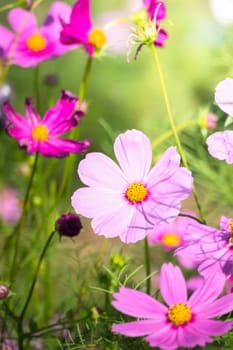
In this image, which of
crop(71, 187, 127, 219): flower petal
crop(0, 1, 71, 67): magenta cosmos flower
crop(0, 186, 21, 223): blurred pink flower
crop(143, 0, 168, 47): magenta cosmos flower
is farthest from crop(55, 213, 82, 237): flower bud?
crop(0, 186, 21, 223): blurred pink flower

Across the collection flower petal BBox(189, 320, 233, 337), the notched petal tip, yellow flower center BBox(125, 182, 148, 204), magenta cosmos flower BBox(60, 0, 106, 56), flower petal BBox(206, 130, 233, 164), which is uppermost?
magenta cosmos flower BBox(60, 0, 106, 56)

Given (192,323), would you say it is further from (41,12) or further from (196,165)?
(41,12)

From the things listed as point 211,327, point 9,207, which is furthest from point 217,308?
point 9,207

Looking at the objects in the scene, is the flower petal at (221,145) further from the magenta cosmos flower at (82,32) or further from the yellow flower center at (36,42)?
the yellow flower center at (36,42)

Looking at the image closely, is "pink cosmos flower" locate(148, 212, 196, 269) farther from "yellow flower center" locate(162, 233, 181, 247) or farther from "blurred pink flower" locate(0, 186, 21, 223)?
"blurred pink flower" locate(0, 186, 21, 223)

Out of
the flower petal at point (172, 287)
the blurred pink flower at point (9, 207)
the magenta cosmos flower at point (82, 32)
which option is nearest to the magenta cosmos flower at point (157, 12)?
the magenta cosmos flower at point (82, 32)

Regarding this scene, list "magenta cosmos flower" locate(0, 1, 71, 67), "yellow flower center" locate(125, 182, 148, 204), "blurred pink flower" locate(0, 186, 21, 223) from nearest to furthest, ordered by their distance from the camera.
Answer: "yellow flower center" locate(125, 182, 148, 204) → "magenta cosmos flower" locate(0, 1, 71, 67) → "blurred pink flower" locate(0, 186, 21, 223)

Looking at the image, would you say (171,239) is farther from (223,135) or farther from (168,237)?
(223,135)
